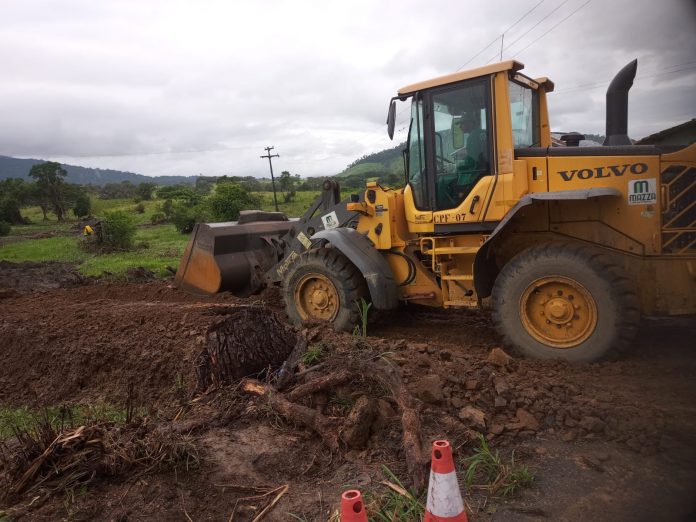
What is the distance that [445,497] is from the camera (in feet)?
7.93

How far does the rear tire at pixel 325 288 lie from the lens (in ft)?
20.1

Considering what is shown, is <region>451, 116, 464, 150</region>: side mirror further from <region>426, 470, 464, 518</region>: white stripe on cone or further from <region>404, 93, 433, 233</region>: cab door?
<region>426, 470, 464, 518</region>: white stripe on cone

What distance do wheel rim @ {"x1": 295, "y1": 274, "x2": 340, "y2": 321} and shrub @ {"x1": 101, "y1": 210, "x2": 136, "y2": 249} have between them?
13085 mm

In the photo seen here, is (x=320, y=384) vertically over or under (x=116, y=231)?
under

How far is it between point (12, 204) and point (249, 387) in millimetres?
33930

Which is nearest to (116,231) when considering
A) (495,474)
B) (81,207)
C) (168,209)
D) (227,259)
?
(227,259)

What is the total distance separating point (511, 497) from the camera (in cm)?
278

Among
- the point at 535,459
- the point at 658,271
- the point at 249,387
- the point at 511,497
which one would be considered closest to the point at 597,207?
the point at 658,271

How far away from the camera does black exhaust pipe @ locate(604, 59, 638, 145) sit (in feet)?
16.9

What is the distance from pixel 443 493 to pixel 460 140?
A: 3934 mm

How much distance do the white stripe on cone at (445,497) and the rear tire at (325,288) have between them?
3.57 m

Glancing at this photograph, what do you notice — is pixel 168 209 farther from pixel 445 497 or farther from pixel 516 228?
pixel 445 497

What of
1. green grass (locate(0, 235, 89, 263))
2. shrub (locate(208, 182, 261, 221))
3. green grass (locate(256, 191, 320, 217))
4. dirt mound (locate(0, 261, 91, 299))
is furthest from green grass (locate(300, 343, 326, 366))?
green grass (locate(256, 191, 320, 217))

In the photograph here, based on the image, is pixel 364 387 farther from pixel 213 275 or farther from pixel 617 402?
pixel 213 275
